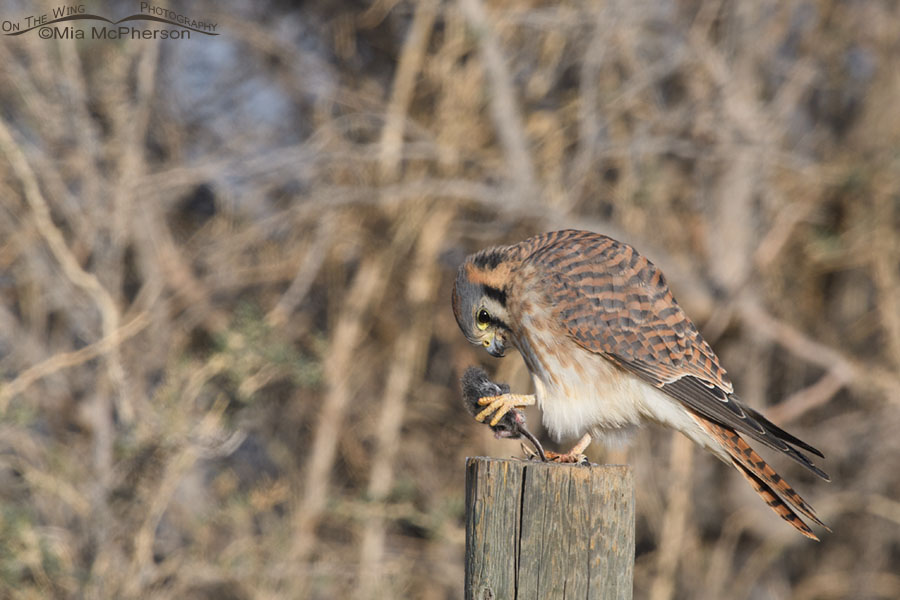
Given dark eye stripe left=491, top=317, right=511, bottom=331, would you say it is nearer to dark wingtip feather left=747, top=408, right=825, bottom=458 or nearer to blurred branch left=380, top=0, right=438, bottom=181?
dark wingtip feather left=747, top=408, right=825, bottom=458

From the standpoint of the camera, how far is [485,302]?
10.2 feet

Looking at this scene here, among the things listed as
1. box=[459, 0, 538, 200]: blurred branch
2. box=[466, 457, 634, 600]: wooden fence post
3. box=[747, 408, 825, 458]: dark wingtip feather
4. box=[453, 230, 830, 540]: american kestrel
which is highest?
box=[459, 0, 538, 200]: blurred branch

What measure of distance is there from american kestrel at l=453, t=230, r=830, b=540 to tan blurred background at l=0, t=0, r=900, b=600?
141cm

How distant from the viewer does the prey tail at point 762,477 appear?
2539mm

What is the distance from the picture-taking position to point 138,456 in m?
4.11

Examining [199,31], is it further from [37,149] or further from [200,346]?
[200,346]

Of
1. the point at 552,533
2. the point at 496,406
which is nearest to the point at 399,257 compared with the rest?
the point at 496,406

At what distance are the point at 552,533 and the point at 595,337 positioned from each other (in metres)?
1.05

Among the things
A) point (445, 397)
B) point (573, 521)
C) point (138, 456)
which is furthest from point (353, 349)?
point (573, 521)

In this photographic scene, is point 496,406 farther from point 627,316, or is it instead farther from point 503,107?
point 503,107

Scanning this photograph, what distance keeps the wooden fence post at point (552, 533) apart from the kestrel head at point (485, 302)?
3.47 feet

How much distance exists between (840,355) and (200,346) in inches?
133

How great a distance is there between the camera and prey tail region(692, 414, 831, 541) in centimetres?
254

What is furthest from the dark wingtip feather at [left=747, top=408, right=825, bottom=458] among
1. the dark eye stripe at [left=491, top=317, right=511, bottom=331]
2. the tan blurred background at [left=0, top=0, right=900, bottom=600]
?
the tan blurred background at [left=0, top=0, right=900, bottom=600]
